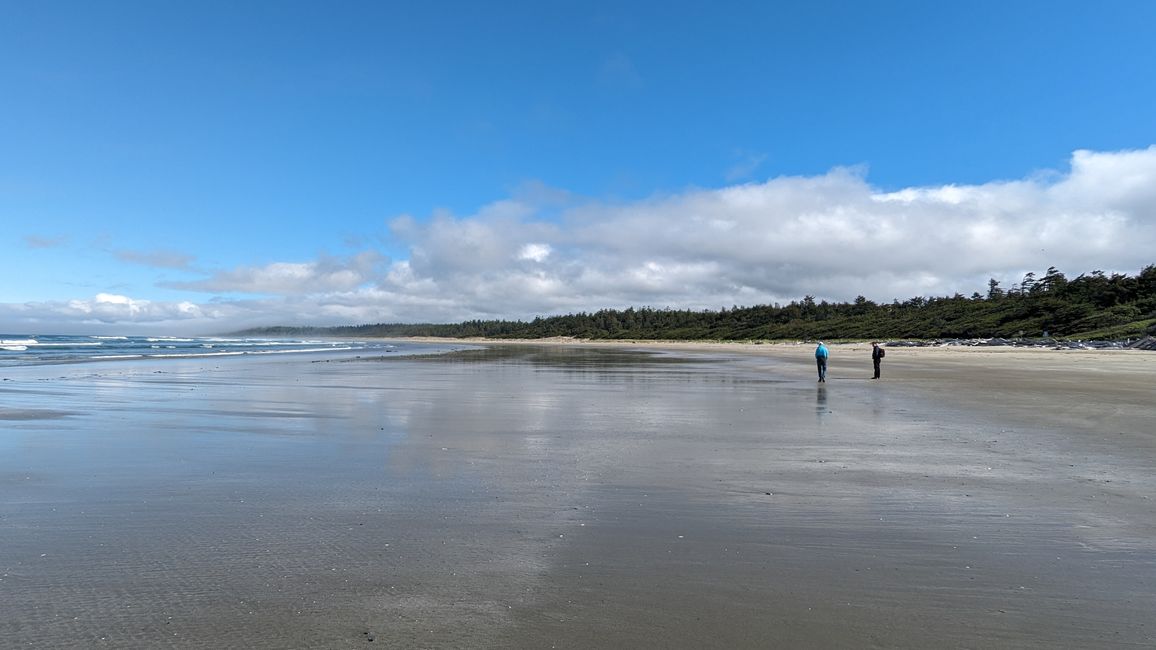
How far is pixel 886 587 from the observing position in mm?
4516

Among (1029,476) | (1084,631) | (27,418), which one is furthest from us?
(27,418)

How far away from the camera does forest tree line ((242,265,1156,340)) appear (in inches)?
2564

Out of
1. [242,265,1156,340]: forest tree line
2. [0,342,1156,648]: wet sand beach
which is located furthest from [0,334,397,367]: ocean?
[242,265,1156,340]: forest tree line

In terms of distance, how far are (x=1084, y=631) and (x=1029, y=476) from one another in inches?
185

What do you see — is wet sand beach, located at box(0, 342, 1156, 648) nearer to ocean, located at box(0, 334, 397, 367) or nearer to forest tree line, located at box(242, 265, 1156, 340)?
ocean, located at box(0, 334, 397, 367)

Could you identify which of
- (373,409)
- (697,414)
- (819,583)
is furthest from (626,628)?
(373,409)

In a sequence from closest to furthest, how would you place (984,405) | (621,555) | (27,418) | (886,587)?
1. (886,587)
2. (621,555)
3. (27,418)
4. (984,405)

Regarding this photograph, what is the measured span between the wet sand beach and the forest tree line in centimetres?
5753

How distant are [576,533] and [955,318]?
98.6 m

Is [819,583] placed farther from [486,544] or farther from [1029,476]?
[1029,476]

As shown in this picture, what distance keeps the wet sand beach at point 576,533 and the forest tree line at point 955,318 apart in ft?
189

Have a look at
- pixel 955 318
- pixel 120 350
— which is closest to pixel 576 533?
pixel 120 350

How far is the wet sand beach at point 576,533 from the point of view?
397 cm

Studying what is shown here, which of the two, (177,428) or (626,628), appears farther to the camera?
(177,428)
